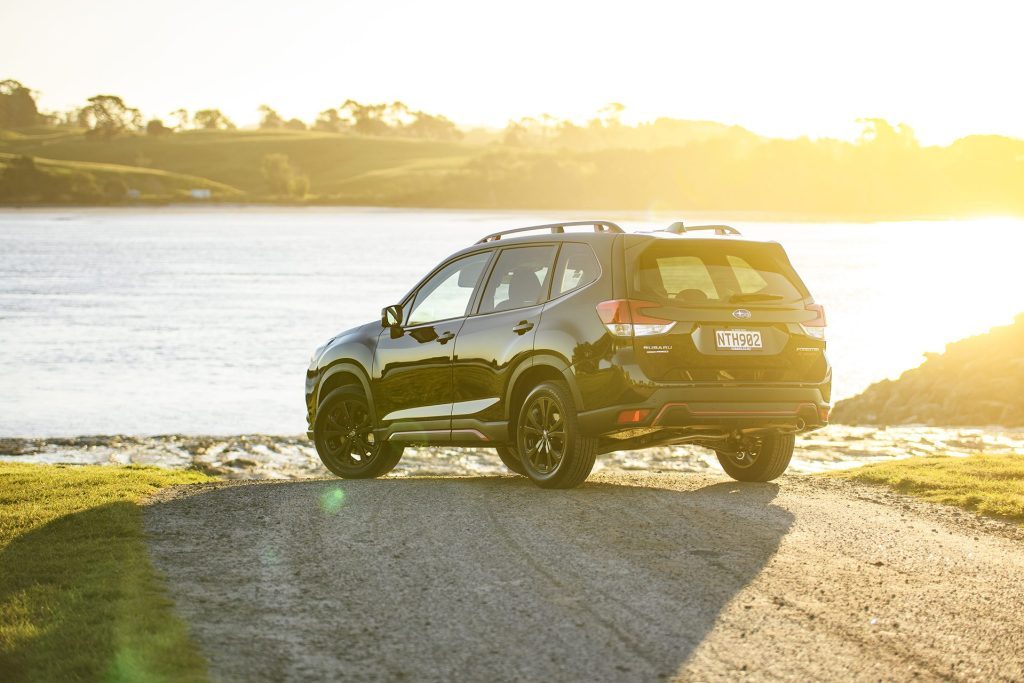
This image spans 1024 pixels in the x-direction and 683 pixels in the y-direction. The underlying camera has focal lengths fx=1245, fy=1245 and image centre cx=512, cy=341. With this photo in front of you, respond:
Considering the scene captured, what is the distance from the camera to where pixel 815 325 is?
907cm

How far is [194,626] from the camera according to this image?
591 cm

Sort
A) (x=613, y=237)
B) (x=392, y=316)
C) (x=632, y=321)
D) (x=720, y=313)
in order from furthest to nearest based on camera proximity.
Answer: (x=392, y=316), (x=613, y=237), (x=720, y=313), (x=632, y=321)

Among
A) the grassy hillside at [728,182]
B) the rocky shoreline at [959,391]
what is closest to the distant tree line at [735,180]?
the grassy hillside at [728,182]

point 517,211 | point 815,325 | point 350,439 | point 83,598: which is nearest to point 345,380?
point 350,439

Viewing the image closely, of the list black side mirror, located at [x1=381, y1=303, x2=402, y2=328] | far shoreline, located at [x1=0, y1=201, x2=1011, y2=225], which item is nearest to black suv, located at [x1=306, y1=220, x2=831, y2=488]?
black side mirror, located at [x1=381, y1=303, x2=402, y2=328]

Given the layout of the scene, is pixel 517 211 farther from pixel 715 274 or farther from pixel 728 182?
pixel 715 274

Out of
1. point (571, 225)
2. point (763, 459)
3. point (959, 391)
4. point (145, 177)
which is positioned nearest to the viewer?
point (571, 225)

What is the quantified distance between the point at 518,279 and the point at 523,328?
0.53m

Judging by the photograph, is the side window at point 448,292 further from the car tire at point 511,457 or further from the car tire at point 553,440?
the car tire at point 511,457

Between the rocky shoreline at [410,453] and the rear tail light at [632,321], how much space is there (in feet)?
32.3

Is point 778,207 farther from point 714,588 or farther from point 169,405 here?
point 714,588

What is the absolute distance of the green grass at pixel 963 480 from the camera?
9.53m

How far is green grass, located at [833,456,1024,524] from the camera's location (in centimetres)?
953

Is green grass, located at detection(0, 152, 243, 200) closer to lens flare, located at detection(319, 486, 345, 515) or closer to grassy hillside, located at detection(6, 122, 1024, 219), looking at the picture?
grassy hillside, located at detection(6, 122, 1024, 219)
